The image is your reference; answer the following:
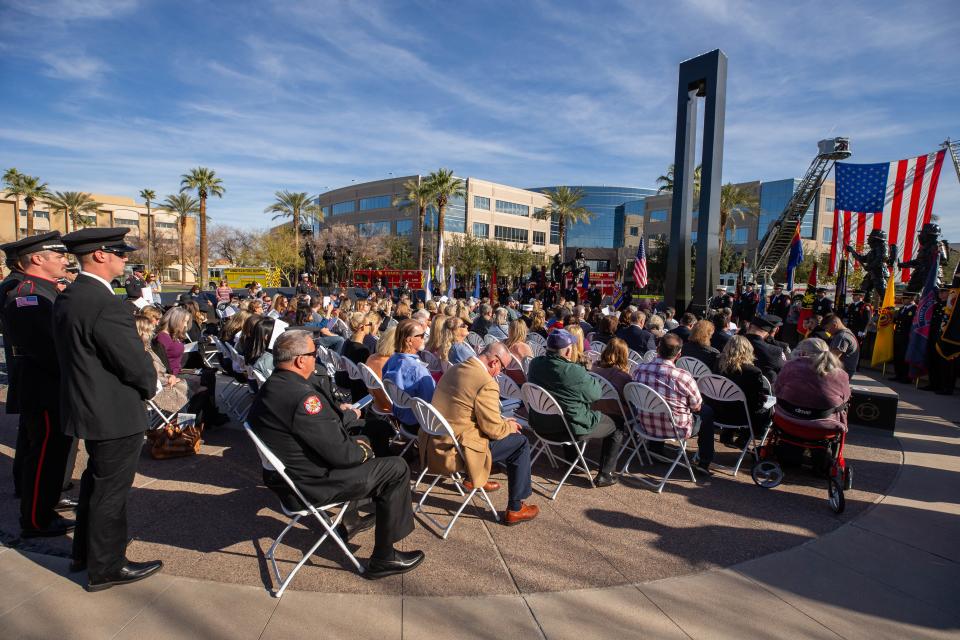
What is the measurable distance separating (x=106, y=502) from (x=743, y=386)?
5412mm

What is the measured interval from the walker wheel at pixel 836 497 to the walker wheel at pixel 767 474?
433mm

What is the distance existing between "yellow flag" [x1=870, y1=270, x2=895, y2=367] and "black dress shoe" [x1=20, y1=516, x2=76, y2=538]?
45.5 feet

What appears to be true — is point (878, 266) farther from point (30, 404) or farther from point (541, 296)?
point (30, 404)

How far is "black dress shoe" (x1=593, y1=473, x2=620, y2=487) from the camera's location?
484 centimetres

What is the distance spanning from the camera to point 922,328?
923cm

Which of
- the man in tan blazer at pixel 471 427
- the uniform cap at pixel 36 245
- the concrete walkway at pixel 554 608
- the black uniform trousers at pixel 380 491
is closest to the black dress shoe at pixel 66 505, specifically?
the concrete walkway at pixel 554 608

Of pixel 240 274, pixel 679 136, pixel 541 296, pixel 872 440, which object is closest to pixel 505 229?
pixel 240 274

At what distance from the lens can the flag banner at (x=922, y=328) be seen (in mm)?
9242

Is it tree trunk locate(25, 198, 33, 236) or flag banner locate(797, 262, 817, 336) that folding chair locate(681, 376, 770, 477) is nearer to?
flag banner locate(797, 262, 817, 336)

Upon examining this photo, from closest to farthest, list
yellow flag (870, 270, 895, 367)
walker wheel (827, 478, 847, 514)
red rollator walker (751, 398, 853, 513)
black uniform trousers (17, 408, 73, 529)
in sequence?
black uniform trousers (17, 408, 73, 529)
walker wheel (827, 478, 847, 514)
red rollator walker (751, 398, 853, 513)
yellow flag (870, 270, 895, 367)

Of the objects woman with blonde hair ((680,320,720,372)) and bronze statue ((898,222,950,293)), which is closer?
woman with blonde hair ((680,320,720,372))

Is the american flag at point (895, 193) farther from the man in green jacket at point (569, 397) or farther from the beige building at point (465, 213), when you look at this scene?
the beige building at point (465, 213)

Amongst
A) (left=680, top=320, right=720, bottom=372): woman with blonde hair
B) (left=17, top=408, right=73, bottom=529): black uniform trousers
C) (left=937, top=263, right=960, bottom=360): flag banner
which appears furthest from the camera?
(left=937, top=263, right=960, bottom=360): flag banner

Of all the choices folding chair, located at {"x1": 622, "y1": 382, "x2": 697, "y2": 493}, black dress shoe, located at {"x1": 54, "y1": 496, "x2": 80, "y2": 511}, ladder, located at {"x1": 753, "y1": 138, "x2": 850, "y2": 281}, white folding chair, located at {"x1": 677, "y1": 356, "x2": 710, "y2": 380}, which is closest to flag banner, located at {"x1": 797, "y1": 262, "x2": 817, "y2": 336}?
white folding chair, located at {"x1": 677, "y1": 356, "x2": 710, "y2": 380}
